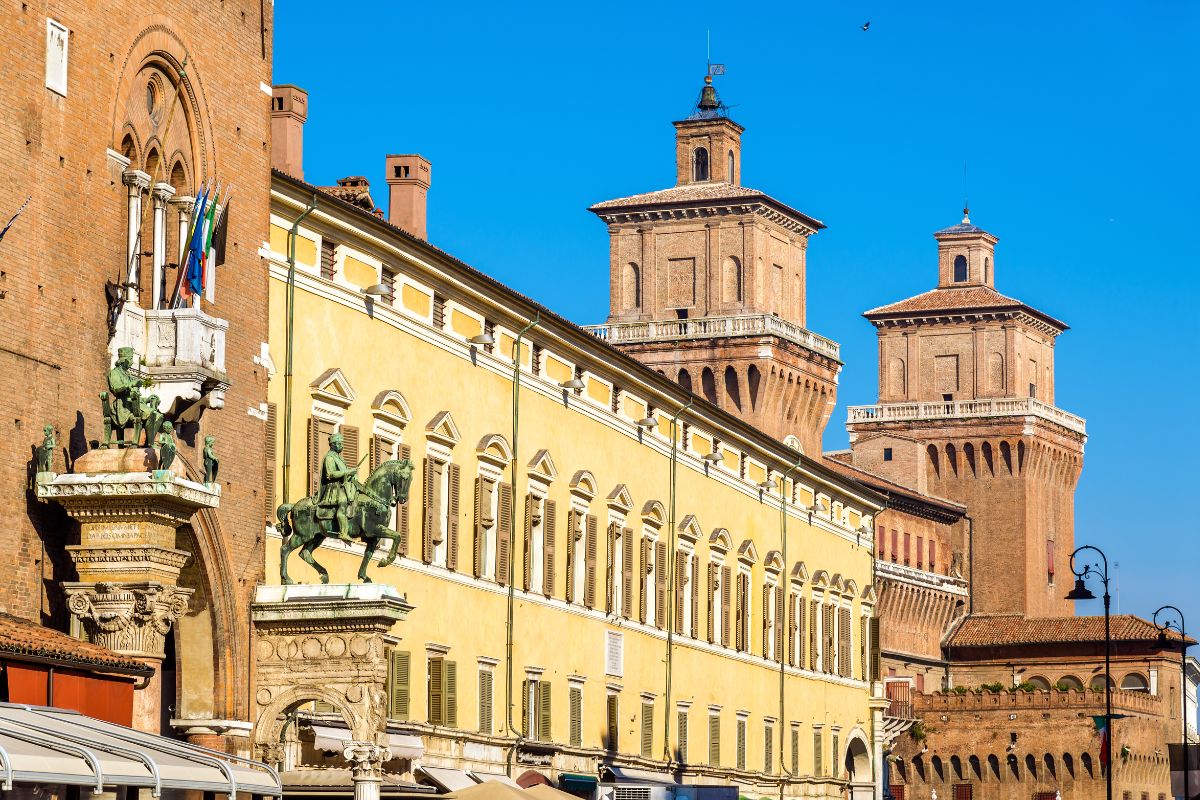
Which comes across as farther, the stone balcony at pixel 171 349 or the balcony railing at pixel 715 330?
the balcony railing at pixel 715 330

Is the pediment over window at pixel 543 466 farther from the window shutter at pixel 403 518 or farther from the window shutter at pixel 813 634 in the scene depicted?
the window shutter at pixel 813 634

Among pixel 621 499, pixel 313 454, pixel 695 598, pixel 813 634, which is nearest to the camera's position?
pixel 313 454

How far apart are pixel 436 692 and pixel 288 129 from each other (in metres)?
9.17

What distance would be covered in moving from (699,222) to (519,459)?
2131 inches

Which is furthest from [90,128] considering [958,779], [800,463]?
[958,779]

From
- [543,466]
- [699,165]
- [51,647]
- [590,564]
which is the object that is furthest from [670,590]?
[699,165]

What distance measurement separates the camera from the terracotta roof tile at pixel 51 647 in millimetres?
21062

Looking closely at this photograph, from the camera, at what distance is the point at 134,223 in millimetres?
25484

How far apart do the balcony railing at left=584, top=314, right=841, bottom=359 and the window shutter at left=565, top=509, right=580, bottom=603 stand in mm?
48512

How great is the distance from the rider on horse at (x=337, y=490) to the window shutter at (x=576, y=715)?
51.3 ft

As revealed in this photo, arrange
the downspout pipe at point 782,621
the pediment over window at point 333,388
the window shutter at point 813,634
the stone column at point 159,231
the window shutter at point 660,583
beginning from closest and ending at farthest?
the stone column at point 159,231 < the pediment over window at point 333,388 < the window shutter at point 660,583 < the downspout pipe at point 782,621 < the window shutter at point 813,634

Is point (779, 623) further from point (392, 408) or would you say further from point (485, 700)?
point (392, 408)

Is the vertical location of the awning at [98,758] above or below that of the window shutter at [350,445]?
below

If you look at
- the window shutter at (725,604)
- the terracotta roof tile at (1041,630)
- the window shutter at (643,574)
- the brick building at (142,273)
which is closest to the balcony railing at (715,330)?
the terracotta roof tile at (1041,630)
